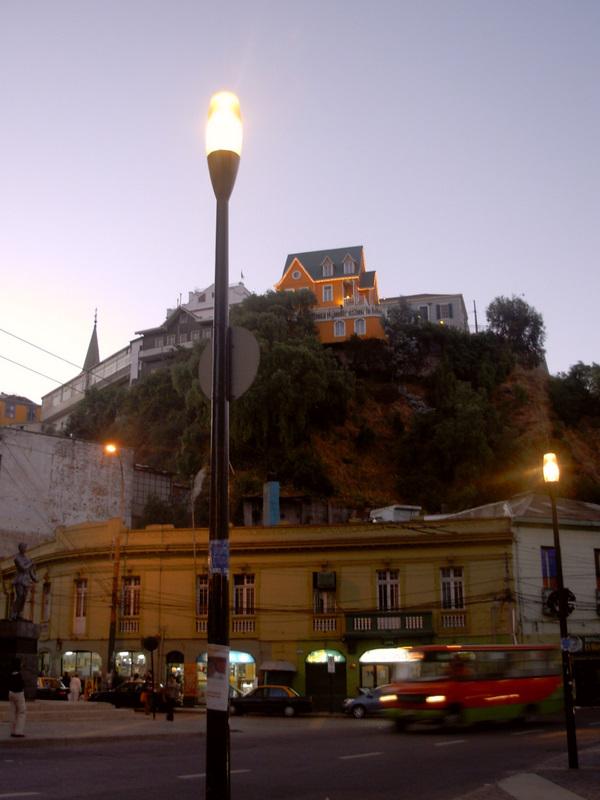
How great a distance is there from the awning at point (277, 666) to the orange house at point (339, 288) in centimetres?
4444

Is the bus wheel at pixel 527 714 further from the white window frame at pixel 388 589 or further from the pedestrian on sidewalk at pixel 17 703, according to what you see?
the pedestrian on sidewalk at pixel 17 703

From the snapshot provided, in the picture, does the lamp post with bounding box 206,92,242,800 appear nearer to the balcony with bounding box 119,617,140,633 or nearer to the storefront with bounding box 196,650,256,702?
the storefront with bounding box 196,650,256,702

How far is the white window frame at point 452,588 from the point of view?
4006cm

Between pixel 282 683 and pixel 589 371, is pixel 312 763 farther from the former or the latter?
pixel 589 371

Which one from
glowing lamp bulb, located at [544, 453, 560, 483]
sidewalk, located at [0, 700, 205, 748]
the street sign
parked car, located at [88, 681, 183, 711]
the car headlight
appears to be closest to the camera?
the street sign

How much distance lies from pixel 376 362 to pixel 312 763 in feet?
222

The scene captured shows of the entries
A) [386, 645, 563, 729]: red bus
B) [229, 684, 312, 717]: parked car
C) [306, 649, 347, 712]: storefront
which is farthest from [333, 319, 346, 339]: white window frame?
[386, 645, 563, 729]: red bus

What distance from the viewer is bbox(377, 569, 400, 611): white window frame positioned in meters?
40.5

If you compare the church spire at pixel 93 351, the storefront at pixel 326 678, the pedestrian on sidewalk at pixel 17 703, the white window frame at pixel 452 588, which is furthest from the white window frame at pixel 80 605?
the church spire at pixel 93 351

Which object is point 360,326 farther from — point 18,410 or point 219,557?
point 219,557

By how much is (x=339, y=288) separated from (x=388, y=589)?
49378 millimetres

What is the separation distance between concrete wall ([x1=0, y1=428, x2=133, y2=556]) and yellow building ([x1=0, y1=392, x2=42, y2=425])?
45.5 metres

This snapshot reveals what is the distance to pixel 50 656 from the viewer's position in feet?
145

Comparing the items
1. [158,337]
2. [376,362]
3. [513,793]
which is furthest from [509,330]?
[513,793]
